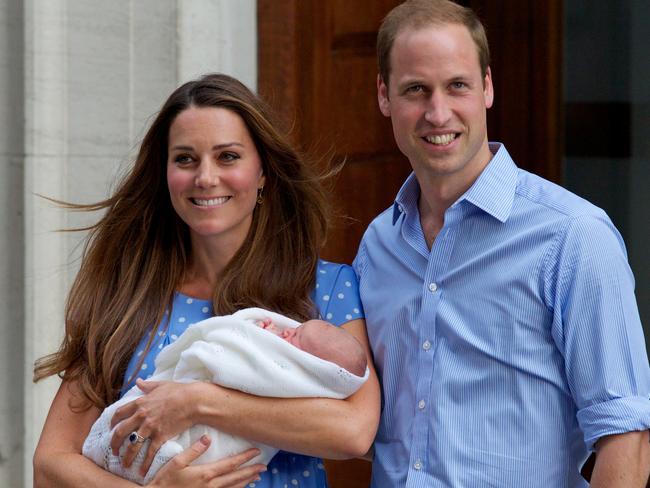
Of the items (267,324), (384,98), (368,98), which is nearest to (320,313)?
(267,324)

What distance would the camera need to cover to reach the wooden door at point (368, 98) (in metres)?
4.69

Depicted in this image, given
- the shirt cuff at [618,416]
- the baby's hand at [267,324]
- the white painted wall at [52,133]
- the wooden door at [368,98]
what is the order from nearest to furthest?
1. the shirt cuff at [618,416]
2. the baby's hand at [267,324]
3. the white painted wall at [52,133]
4. the wooden door at [368,98]

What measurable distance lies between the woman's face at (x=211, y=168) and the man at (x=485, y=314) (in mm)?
383

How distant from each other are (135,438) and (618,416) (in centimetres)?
103

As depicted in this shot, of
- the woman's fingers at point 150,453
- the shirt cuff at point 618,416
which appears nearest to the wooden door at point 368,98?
→ the woman's fingers at point 150,453

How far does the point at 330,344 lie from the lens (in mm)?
2568

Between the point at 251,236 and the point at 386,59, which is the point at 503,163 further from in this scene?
the point at 251,236

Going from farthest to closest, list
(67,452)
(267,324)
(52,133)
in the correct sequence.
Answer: (52,133)
(67,452)
(267,324)

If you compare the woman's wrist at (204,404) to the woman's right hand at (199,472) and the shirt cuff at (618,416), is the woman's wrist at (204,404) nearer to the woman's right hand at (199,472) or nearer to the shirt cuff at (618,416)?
the woman's right hand at (199,472)

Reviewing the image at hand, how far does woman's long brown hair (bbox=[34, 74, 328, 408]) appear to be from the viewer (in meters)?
2.83

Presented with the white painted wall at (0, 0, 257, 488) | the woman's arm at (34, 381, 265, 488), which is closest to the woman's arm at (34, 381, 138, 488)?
the woman's arm at (34, 381, 265, 488)

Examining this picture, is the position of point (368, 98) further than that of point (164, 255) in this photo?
Yes

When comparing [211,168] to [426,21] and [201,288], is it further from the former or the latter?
[426,21]

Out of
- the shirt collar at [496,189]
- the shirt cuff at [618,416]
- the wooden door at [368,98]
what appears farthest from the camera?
the wooden door at [368,98]
